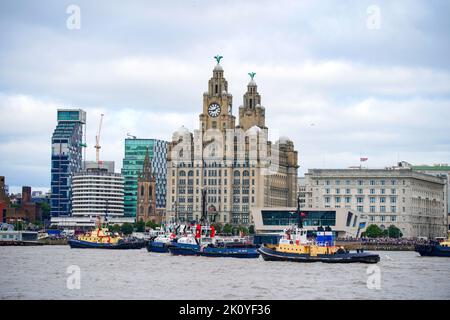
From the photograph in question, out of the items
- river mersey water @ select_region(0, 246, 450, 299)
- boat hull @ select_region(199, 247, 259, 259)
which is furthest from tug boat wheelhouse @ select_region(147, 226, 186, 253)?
river mersey water @ select_region(0, 246, 450, 299)

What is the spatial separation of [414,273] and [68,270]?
119 ft

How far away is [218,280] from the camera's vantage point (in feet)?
339

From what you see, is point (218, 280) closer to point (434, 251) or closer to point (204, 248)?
point (204, 248)

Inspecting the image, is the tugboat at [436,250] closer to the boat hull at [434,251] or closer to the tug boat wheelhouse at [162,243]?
the boat hull at [434,251]

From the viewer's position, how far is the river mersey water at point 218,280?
288ft

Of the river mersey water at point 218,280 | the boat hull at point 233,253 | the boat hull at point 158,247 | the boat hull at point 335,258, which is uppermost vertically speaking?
the boat hull at point 158,247

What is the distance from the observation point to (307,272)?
115 meters

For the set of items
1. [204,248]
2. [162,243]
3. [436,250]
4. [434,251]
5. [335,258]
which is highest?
[162,243]

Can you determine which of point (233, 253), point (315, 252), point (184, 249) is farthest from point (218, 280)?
point (184, 249)

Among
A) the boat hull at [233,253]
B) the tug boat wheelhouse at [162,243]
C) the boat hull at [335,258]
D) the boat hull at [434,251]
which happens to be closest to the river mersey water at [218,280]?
the boat hull at [335,258]
